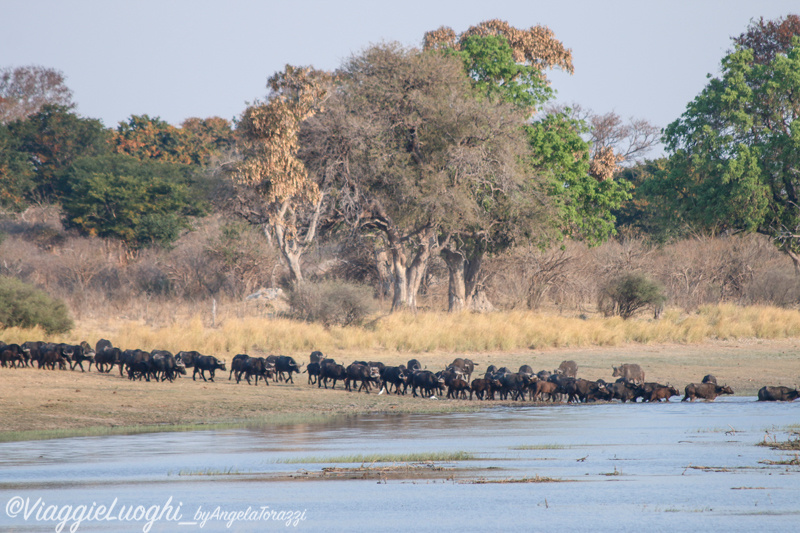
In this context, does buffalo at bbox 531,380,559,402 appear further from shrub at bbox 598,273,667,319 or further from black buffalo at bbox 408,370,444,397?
shrub at bbox 598,273,667,319

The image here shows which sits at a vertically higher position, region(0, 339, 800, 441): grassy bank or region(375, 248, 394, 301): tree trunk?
region(375, 248, 394, 301): tree trunk

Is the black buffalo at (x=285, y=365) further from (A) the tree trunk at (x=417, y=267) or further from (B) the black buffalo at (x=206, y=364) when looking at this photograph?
(A) the tree trunk at (x=417, y=267)

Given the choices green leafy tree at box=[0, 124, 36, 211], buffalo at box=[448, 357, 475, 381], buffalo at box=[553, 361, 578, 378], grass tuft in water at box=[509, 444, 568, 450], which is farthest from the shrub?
green leafy tree at box=[0, 124, 36, 211]

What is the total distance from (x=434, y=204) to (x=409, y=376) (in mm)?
13588

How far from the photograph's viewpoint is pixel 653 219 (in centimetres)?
5100

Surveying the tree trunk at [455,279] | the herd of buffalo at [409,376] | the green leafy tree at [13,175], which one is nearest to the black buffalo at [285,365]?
the herd of buffalo at [409,376]

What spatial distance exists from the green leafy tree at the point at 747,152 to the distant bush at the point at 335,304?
19568 millimetres

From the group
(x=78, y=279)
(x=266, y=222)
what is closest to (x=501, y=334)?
(x=266, y=222)

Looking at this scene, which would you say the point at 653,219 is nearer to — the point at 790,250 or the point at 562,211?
the point at 790,250

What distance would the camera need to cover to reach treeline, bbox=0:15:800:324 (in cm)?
3278

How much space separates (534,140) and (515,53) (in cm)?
1101

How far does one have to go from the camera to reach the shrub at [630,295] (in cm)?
3409

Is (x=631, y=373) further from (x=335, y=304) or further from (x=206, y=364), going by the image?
(x=335, y=304)

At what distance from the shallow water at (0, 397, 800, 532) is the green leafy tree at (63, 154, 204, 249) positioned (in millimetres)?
33545
